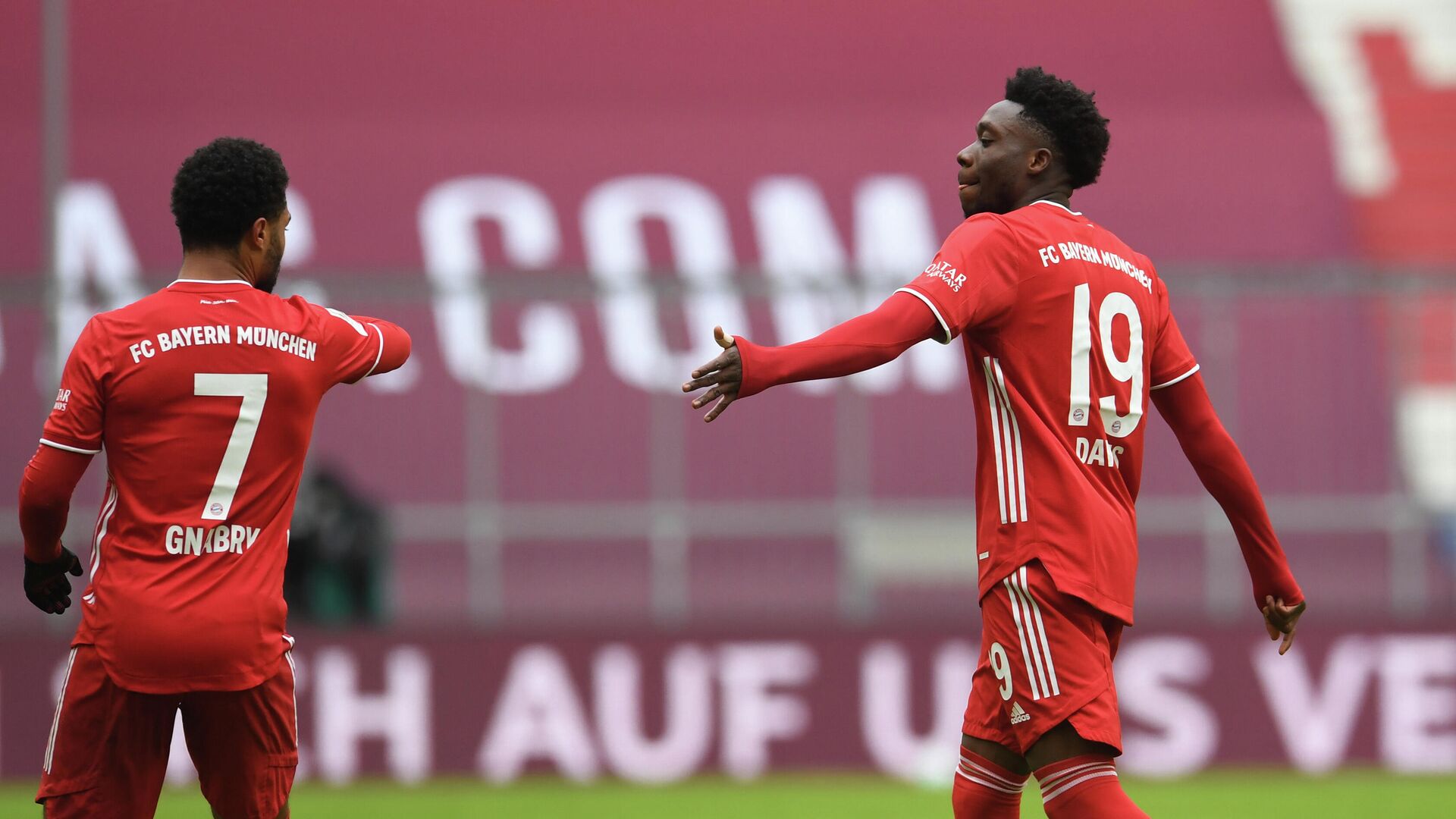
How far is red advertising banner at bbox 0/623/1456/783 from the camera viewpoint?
8844mm

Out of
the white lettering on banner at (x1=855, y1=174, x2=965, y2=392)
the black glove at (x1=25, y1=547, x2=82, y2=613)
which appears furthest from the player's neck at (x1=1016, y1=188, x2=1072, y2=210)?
the white lettering on banner at (x1=855, y1=174, x2=965, y2=392)

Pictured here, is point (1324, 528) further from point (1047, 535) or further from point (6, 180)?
point (6, 180)

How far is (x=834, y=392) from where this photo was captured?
10.2 meters

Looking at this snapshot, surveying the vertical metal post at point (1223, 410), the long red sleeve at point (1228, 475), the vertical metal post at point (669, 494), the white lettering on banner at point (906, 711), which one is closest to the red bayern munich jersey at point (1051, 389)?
the long red sleeve at point (1228, 475)

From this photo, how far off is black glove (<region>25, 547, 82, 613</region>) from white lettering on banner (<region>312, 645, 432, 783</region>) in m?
4.55

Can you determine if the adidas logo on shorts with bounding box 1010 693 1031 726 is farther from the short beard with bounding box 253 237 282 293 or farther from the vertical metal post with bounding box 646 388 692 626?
the vertical metal post with bounding box 646 388 692 626

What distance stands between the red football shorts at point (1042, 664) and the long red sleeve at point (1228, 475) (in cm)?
51

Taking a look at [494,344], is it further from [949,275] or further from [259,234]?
[949,275]

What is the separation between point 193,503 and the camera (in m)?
4.04

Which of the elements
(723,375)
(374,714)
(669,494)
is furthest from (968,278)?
(669,494)

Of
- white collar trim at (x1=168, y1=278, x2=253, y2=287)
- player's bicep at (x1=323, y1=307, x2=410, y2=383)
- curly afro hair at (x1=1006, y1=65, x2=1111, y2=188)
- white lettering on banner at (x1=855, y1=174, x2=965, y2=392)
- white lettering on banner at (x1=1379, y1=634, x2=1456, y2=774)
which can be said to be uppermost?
white lettering on banner at (x1=855, y1=174, x2=965, y2=392)

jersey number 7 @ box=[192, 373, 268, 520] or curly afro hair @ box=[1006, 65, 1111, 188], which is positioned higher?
curly afro hair @ box=[1006, 65, 1111, 188]

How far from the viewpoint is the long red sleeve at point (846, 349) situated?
151 inches

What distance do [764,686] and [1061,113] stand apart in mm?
5133
